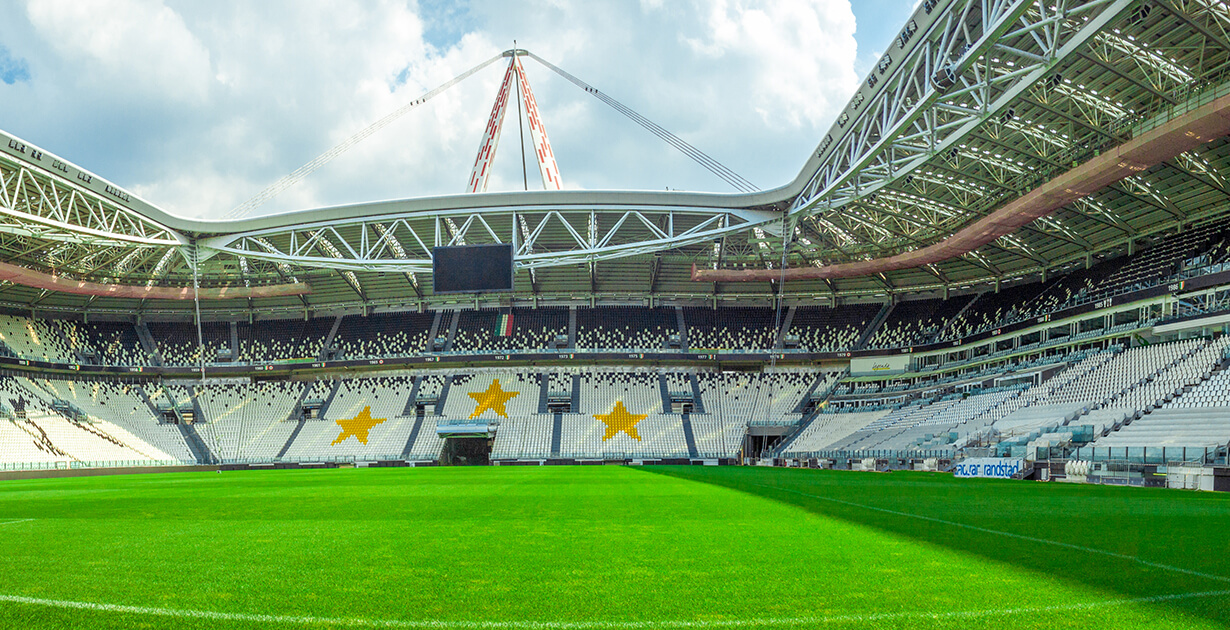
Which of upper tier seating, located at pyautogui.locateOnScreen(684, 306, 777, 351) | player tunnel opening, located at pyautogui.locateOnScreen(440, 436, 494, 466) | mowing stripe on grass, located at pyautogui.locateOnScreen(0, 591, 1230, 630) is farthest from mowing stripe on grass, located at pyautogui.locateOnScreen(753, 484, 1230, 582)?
upper tier seating, located at pyautogui.locateOnScreen(684, 306, 777, 351)

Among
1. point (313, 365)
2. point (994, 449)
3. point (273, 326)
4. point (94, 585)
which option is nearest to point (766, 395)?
point (994, 449)

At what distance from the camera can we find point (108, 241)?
1453 inches

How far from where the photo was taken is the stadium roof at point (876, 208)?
76.7 feet

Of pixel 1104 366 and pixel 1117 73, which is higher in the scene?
pixel 1117 73

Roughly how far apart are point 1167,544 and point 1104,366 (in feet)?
101

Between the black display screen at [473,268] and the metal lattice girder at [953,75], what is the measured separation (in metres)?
14.9

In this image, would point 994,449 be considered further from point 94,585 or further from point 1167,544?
point 94,585

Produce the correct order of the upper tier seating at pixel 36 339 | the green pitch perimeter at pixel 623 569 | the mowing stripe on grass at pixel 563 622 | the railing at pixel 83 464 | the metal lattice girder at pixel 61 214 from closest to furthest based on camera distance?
the mowing stripe on grass at pixel 563 622 → the green pitch perimeter at pixel 623 569 → the metal lattice girder at pixel 61 214 → the railing at pixel 83 464 → the upper tier seating at pixel 36 339

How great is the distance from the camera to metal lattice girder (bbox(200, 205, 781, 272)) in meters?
38.7

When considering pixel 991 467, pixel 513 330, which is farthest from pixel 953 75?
pixel 513 330

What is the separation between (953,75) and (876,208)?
649 inches

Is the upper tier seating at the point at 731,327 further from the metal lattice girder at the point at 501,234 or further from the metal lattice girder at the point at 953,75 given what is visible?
the metal lattice girder at the point at 953,75

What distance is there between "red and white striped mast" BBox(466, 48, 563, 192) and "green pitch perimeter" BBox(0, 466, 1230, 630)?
3711 cm

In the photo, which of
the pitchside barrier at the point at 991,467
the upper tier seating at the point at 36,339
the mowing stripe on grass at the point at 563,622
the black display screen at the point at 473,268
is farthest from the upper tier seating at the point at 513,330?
the mowing stripe on grass at the point at 563,622
